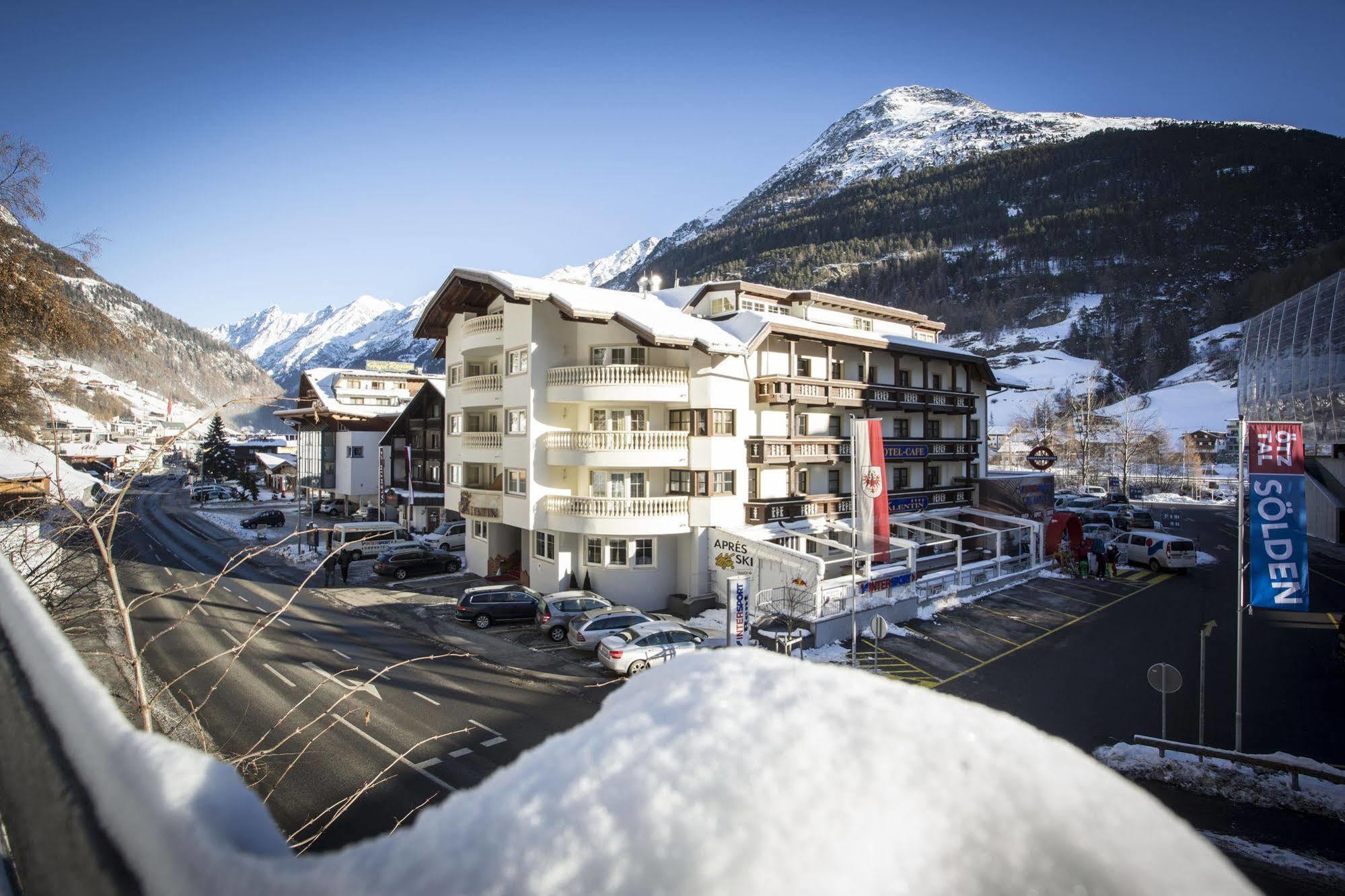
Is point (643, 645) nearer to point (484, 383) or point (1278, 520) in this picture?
point (1278, 520)

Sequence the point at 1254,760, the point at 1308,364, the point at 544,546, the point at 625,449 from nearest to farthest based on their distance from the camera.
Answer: the point at 1254,760 → the point at 625,449 → the point at 544,546 → the point at 1308,364

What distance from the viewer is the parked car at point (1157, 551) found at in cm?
3228

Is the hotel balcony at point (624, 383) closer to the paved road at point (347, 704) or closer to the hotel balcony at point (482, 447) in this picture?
the hotel balcony at point (482, 447)

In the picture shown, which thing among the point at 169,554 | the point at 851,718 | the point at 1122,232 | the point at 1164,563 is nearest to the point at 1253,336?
the point at 1164,563

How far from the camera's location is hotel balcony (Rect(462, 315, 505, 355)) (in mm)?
29688

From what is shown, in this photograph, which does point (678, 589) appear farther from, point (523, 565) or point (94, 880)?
point (94, 880)

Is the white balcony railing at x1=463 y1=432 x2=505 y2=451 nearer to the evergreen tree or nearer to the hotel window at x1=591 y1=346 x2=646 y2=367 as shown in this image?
the hotel window at x1=591 y1=346 x2=646 y2=367

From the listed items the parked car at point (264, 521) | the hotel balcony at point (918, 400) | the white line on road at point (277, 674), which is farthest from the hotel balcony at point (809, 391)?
the parked car at point (264, 521)

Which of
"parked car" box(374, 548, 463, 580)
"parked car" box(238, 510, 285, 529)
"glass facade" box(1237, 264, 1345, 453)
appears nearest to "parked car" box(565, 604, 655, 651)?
"parked car" box(374, 548, 463, 580)

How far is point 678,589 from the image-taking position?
27.4 metres

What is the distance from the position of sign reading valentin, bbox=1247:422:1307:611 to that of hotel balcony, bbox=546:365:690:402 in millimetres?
17721

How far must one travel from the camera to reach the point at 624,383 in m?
26.2

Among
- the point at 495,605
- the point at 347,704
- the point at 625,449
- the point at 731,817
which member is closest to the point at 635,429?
the point at 625,449

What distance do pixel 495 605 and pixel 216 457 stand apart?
75745 mm
